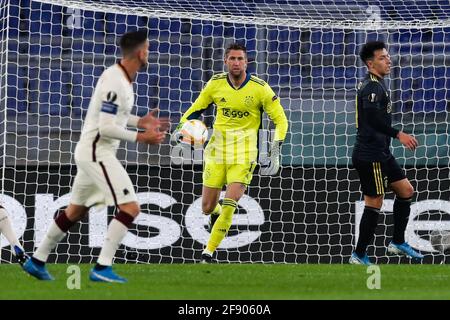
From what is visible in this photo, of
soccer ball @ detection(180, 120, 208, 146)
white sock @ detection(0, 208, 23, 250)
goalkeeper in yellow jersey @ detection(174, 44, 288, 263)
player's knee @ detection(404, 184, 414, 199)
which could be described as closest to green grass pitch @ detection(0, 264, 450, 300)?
white sock @ detection(0, 208, 23, 250)

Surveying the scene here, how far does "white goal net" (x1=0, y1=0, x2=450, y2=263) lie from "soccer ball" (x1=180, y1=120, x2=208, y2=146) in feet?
6.43

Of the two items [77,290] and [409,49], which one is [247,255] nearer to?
[409,49]

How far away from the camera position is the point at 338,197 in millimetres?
12688

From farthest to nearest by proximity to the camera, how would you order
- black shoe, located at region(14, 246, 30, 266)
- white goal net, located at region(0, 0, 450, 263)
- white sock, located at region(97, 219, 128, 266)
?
white goal net, located at region(0, 0, 450, 263) < black shoe, located at region(14, 246, 30, 266) < white sock, located at region(97, 219, 128, 266)

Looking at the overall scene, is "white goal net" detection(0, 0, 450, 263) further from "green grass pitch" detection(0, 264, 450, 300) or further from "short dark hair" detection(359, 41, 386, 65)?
"short dark hair" detection(359, 41, 386, 65)

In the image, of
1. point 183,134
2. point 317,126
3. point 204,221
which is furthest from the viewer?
point 317,126

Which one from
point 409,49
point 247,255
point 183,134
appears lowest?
point 247,255

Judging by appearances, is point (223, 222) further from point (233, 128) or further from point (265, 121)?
point (265, 121)

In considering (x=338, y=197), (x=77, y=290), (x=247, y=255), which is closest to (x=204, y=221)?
(x=247, y=255)

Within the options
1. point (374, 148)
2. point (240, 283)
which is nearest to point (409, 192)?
point (374, 148)

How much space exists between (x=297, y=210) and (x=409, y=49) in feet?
8.45

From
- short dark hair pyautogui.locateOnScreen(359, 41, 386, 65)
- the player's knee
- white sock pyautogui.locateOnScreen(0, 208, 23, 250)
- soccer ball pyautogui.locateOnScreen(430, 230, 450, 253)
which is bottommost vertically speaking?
soccer ball pyautogui.locateOnScreen(430, 230, 450, 253)

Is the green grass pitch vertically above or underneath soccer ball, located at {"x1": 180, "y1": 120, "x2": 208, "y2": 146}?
underneath

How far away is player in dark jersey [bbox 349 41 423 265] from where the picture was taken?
1059 centimetres
